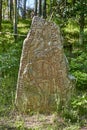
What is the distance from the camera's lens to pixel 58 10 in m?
19.7

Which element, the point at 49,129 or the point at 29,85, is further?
the point at 29,85

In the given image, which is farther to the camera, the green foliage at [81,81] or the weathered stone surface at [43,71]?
the green foliage at [81,81]

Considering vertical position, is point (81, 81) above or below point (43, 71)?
below

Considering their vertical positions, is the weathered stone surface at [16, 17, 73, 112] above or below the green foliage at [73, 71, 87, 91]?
above

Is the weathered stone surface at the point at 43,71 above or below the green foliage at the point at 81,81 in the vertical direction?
above

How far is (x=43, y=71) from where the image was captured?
23.1 feet

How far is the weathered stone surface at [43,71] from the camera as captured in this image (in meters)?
7.03

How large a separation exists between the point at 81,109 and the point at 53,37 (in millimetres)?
1480

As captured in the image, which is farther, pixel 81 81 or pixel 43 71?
pixel 81 81

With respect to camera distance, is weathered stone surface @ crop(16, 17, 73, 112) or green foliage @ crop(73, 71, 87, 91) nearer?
weathered stone surface @ crop(16, 17, 73, 112)

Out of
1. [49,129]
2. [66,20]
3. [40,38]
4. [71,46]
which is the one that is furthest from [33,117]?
[66,20]

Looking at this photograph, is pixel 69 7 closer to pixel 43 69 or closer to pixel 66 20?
pixel 66 20

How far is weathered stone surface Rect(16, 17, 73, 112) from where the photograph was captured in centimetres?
703

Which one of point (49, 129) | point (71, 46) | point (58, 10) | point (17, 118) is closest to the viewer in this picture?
point (49, 129)
